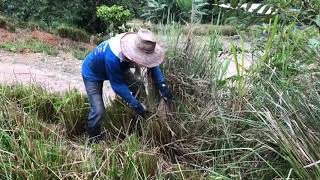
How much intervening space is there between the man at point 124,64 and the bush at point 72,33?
6.57 m

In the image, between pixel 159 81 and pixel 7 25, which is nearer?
pixel 159 81

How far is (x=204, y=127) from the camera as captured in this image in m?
3.90

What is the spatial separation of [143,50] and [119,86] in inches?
13.8

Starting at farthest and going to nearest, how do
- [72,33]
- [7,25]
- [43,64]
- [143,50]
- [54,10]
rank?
1. [54,10]
2. [72,33]
3. [7,25]
4. [43,64]
5. [143,50]

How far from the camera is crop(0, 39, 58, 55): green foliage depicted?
9367 mm

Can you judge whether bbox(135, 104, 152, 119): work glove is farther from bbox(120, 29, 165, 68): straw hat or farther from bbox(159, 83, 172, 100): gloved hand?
bbox(120, 29, 165, 68): straw hat

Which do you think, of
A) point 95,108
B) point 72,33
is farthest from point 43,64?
point 95,108

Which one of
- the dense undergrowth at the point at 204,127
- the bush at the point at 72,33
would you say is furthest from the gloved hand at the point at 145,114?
the bush at the point at 72,33

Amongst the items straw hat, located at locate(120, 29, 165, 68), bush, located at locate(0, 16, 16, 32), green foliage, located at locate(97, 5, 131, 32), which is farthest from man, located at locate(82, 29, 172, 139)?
bush, located at locate(0, 16, 16, 32)

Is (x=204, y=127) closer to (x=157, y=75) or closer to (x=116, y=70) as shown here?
(x=157, y=75)

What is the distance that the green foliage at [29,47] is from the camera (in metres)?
9.37

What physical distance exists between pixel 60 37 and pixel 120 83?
6.98 meters

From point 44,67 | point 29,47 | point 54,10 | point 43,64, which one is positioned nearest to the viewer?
point 44,67

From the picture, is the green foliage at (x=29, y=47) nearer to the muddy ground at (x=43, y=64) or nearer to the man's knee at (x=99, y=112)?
the muddy ground at (x=43, y=64)
